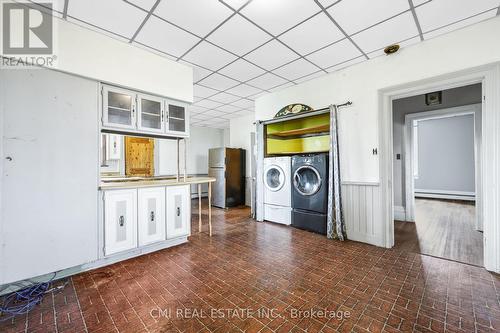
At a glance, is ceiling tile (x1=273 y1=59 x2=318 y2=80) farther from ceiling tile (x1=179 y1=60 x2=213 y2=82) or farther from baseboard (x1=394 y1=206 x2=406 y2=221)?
baseboard (x1=394 y1=206 x2=406 y2=221)

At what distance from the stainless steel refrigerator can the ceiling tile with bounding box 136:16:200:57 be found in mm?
3635

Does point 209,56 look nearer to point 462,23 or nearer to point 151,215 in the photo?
point 151,215

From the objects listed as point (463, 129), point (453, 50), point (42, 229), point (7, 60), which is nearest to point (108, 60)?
point (7, 60)

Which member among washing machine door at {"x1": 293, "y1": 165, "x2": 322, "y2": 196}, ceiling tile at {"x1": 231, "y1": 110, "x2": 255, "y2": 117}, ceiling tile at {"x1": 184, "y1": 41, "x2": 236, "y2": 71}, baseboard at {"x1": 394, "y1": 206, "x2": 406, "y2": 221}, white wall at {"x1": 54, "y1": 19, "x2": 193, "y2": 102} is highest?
ceiling tile at {"x1": 184, "y1": 41, "x2": 236, "y2": 71}

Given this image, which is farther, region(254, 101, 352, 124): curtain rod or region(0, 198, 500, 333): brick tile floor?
region(254, 101, 352, 124): curtain rod

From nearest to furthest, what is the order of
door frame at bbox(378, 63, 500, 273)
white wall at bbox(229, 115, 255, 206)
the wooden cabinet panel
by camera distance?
door frame at bbox(378, 63, 500, 273) < the wooden cabinet panel < white wall at bbox(229, 115, 255, 206)

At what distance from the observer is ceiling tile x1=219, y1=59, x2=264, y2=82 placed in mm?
3455

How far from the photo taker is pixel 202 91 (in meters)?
4.63

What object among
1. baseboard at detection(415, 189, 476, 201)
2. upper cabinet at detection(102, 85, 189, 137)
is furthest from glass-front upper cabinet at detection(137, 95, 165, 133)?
baseboard at detection(415, 189, 476, 201)

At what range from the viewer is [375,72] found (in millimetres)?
3307

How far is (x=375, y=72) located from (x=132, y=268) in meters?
4.43

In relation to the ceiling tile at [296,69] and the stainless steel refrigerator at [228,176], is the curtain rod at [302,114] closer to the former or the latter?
the ceiling tile at [296,69]

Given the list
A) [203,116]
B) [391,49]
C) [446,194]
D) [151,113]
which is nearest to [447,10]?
[391,49]

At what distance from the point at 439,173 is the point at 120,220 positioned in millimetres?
9989
